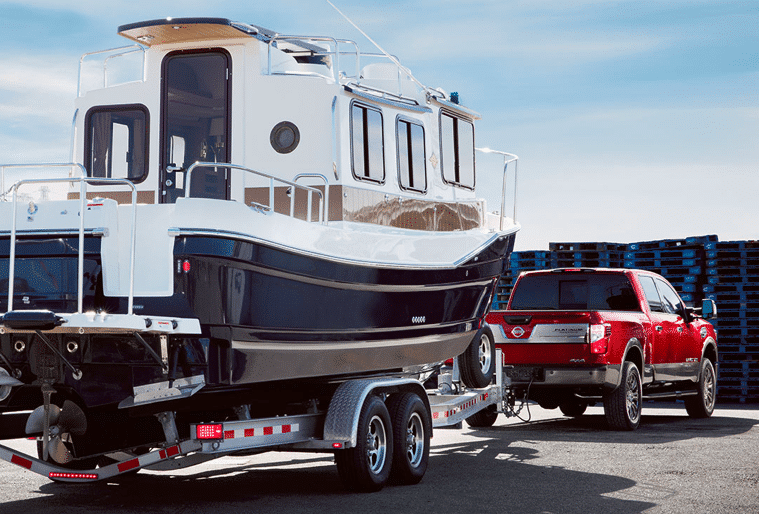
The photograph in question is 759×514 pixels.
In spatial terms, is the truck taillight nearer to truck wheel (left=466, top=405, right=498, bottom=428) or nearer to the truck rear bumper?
the truck rear bumper

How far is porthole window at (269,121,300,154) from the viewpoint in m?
9.76

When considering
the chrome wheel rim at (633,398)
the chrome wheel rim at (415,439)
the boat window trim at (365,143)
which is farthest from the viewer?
the chrome wheel rim at (633,398)

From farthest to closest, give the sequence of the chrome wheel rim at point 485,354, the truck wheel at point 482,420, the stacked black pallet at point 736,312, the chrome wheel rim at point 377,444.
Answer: the stacked black pallet at point 736,312
the truck wheel at point 482,420
the chrome wheel rim at point 485,354
the chrome wheel rim at point 377,444

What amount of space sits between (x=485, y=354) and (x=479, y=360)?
32 cm

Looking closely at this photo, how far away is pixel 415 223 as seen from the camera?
1089 centimetres

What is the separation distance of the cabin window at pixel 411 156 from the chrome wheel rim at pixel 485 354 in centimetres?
228

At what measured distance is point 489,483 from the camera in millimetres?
9508

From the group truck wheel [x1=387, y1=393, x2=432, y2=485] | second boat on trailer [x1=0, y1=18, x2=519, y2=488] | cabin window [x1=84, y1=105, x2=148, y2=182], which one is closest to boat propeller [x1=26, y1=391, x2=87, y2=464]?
second boat on trailer [x1=0, y1=18, x2=519, y2=488]

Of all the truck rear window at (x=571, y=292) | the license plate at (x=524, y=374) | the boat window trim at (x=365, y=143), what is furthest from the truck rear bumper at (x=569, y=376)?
the boat window trim at (x=365, y=143)

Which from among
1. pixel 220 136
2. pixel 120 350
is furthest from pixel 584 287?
pixel 120 350

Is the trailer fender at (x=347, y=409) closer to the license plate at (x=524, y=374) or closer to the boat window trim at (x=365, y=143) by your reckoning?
the boat window trim at (x=365, y=143)

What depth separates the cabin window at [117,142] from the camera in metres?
10.1

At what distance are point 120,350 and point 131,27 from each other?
11.5 ft

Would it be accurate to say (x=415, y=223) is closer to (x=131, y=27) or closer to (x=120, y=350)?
(x=131, y=27)
